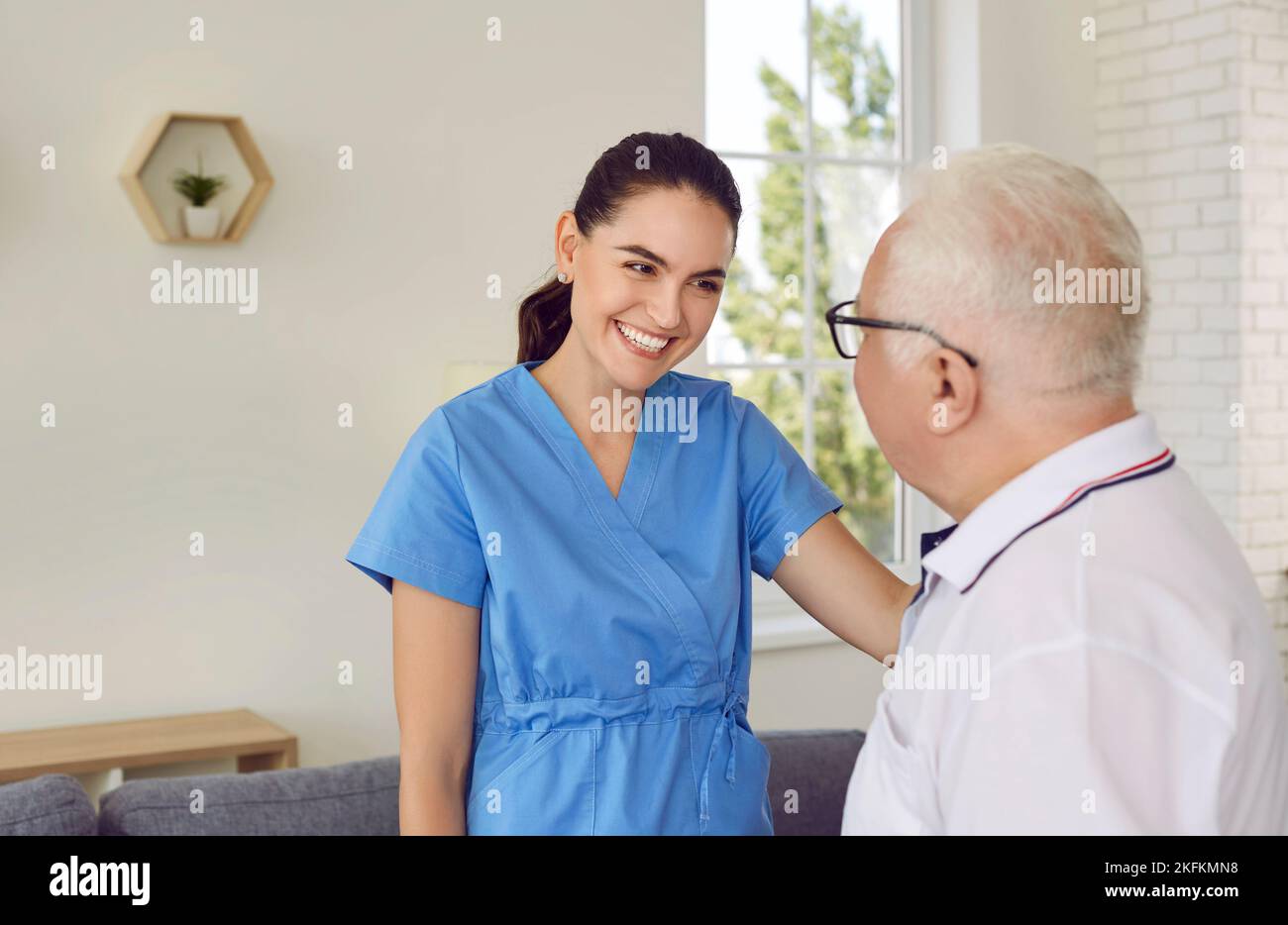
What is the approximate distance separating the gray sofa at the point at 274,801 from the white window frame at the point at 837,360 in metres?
1.69

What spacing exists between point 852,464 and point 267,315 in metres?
2.03

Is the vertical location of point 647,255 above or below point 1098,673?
above

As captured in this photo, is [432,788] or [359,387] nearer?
[432,788]

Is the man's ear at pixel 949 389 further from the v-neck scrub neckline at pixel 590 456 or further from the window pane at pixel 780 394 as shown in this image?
the window pane at pixel 780 394

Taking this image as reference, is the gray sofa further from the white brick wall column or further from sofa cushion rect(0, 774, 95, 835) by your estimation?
the white brick wall column

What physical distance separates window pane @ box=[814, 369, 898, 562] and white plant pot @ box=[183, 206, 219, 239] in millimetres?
2019

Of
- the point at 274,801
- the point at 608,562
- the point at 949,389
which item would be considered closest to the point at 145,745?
the point at 274,801

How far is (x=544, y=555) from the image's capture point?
1418 mm

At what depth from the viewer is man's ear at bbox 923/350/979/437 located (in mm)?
1015

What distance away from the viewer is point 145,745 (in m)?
3.02

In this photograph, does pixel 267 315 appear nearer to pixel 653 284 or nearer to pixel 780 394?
pixel 780 394
